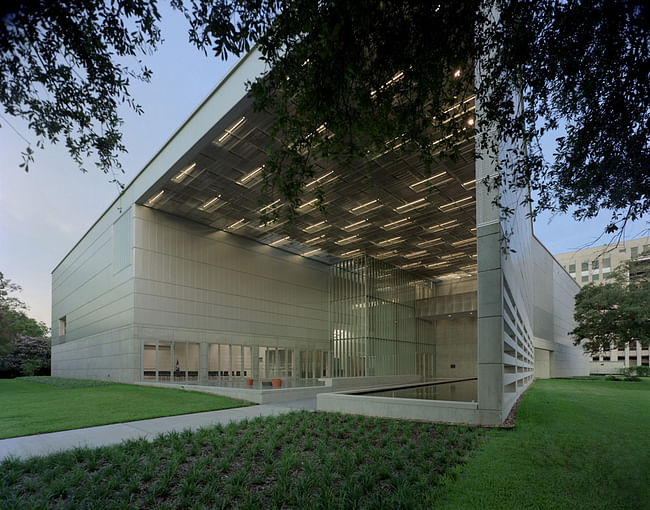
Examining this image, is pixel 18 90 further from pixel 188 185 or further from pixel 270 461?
pixel 188 185

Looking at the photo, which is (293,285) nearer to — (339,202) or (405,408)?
(339,202)

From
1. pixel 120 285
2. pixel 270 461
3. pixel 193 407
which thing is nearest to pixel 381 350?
pixel 120 285

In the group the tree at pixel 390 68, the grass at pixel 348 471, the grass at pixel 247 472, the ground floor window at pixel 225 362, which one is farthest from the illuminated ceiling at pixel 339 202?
the ground floor window at pixel 225 362

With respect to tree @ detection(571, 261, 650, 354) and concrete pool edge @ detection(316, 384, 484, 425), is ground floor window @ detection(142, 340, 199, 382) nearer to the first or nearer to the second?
concrete pool edge @ detection(316, 384, 484, 425)

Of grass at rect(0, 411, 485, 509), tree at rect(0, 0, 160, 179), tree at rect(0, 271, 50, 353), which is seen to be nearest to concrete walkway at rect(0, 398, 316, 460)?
grass at rect(0, 411, 485, 509)

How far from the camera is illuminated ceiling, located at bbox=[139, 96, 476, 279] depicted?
2003 cm

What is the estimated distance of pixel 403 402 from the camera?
11.9m

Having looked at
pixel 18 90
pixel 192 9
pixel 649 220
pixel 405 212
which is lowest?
pixel 649 220

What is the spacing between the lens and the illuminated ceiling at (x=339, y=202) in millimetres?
→ 20031

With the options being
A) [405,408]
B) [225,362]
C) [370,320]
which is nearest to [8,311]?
[225,362]

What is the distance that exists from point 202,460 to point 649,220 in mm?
7871

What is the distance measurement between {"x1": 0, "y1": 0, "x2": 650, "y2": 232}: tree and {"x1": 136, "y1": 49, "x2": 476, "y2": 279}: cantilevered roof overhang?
8.51 meters

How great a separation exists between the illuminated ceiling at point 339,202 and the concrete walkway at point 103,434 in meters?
6.71

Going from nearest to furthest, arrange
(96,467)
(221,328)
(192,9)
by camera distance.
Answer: (192,9)
(96,467)
(221,328)
